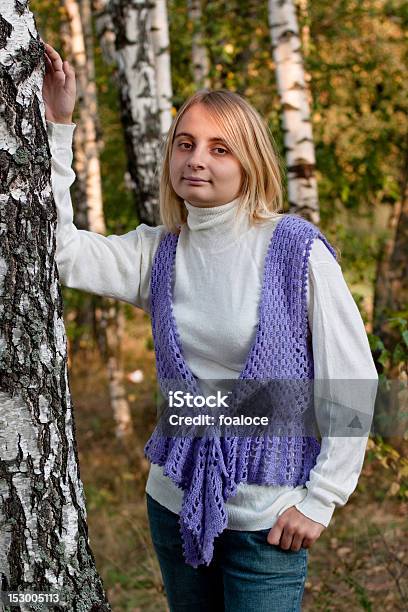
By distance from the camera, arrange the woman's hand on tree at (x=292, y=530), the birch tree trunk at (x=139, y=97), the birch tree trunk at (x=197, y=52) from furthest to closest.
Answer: the birch tree trunk at (x=197, y=52), the birch tree trunk at (x=139, y=97), the woman's hand on tree at (x=292, y=530)

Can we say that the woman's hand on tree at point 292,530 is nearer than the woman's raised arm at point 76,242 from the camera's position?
Yes

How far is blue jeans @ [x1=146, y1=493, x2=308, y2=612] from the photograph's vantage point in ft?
7.01

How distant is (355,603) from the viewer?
4156 millimetres

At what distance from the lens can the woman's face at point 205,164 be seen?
2.20 m

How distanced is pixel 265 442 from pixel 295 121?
10.7 ft

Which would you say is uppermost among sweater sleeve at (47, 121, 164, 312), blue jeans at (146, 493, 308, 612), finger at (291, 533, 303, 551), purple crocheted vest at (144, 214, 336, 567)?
sweater sleeve at (47, 121, 164, 312)

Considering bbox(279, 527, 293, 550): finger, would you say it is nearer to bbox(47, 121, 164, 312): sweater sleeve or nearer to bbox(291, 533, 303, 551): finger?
bbox(291, 533, 303, 551): finger

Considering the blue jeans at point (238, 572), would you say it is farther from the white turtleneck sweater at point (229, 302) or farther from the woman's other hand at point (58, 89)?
the woman's other hand at point (58, 89)

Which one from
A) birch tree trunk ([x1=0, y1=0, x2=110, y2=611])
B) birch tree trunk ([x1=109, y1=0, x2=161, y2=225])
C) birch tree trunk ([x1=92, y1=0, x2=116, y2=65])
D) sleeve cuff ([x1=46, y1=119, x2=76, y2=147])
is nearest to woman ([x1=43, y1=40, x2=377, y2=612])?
sleeve cuff ([x1=46, y1=119, x2=76, y2=147])

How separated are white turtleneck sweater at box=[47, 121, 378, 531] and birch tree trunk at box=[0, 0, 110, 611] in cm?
26

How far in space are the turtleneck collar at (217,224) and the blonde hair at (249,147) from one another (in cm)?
2

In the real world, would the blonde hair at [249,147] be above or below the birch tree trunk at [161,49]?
below

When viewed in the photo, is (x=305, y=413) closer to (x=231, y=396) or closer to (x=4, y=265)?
(x=231, y=396)

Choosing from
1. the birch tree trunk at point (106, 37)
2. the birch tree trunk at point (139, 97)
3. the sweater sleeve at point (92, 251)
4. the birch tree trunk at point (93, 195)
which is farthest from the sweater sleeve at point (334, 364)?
the birch tree trunk at point (93, 195)
